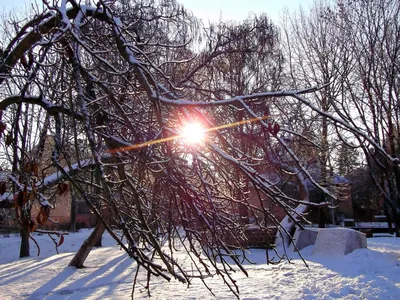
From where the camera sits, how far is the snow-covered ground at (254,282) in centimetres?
622

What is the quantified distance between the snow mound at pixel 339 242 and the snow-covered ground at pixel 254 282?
0.35 m

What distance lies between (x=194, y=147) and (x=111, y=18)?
4.38 feet

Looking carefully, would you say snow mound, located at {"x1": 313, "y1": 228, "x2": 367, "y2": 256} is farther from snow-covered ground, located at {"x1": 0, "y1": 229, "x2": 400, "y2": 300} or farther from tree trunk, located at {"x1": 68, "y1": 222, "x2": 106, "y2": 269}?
tree trunk, located at {"x1": 68, "y1": 222, "x2": 106, "y2": 269}

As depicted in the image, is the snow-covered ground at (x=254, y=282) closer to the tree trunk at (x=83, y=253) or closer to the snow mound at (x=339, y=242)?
the tree trunk at (x=83, y=253)

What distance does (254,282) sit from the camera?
7.12m

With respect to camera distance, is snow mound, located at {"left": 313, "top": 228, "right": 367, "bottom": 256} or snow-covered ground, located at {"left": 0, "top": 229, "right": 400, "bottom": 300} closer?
snow-covered ground, located at {"left": 0, "top": 229, "right": 400, "bottom": 300}

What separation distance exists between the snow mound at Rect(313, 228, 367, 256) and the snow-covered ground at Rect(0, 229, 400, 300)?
350 millimetres

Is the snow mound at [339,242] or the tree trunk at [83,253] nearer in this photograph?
the tree trunk at [83,253]

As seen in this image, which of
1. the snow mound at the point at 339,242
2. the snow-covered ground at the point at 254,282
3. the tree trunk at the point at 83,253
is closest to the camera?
the snow-covered ground at the point at 254,282

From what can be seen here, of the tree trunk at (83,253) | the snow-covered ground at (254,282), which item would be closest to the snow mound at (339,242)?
the snow-covered ground at (254,282)

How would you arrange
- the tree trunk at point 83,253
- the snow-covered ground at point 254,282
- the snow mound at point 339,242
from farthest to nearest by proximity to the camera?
the snow mound at point 339,242 < the tree trunk at point 83,253 < the snow-covered ground at point 254,282

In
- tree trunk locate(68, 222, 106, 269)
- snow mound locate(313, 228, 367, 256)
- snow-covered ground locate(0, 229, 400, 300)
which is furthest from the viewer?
snow mound locate(313, 228, 367, 256)

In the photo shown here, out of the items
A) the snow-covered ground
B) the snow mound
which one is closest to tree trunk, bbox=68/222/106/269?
the snow-covered ground

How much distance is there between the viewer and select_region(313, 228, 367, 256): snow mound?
31.9 feet
